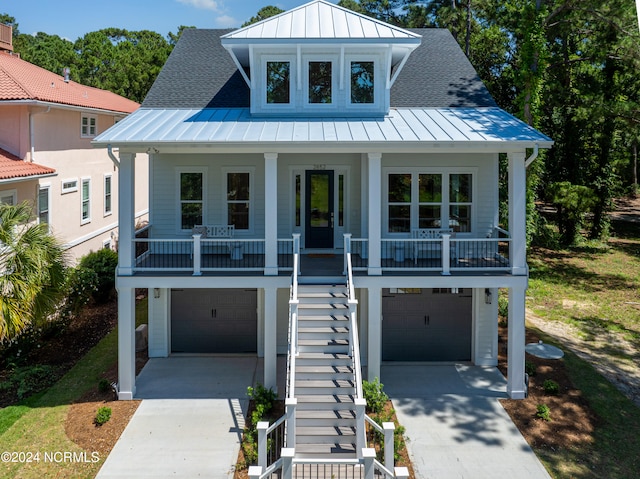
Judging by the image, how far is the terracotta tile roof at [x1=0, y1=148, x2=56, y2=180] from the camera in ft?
53.1

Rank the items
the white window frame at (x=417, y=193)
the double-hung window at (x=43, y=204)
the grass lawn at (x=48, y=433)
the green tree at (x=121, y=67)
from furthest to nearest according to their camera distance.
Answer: the green tree at (x=121, y=67), the double-hung window at (x=43, y=204), the white window frame at (x=417, y=193), the grass lawn at (x=48, y=433)

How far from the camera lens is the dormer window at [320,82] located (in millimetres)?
15016

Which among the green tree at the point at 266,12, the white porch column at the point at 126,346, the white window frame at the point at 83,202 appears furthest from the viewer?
the green tree at the point at 266,12

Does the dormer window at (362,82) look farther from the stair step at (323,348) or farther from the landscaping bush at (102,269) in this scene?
the landscaping bush at (102,269)

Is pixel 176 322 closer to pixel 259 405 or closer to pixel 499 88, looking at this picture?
pixel 259 405

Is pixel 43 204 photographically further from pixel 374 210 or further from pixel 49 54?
pixel 49 54

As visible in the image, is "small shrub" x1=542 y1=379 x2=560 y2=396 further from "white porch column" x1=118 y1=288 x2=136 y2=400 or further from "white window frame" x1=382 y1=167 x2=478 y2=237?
"white porch column" x1=118 y1=288 x2=136 y2=400

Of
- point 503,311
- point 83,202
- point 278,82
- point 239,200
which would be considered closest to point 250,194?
point 239,200

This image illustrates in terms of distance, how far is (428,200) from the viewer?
1566 centimetres

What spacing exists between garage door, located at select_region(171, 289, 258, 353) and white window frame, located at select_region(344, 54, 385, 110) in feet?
20.3

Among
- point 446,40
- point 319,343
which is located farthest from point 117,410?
point 446,40

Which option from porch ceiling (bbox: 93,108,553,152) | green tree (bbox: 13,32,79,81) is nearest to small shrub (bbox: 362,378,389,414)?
porch ceiling (bbox: 93,108,553,152)

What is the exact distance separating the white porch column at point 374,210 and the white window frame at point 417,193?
8.73 feet

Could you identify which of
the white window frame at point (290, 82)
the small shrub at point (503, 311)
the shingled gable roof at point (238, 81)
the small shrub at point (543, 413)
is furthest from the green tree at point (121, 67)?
the small shrub at point (543, 413)
